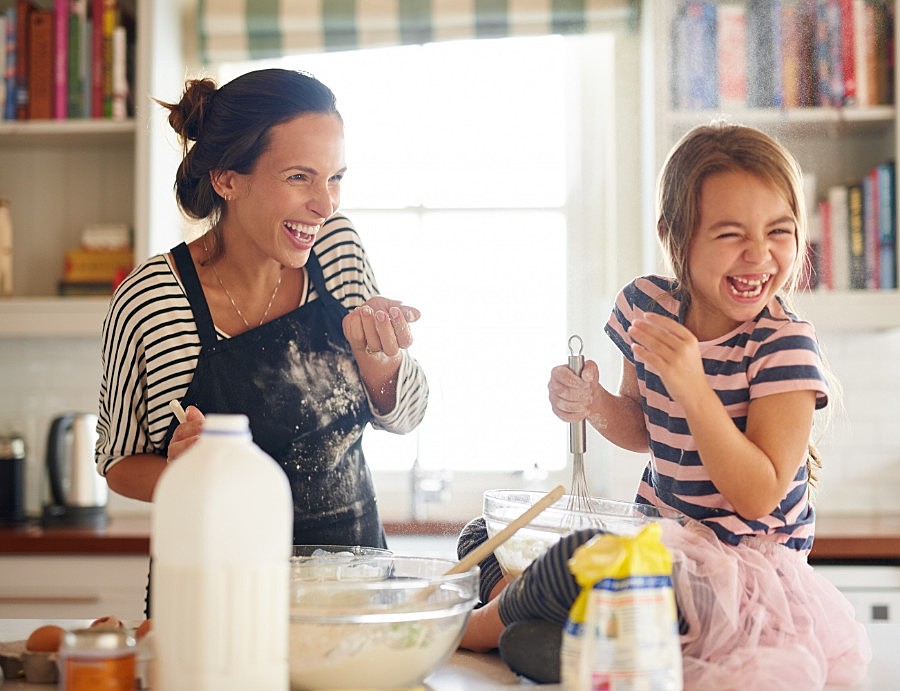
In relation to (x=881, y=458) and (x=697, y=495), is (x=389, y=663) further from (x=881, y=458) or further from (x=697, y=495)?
(x=881, y=458)

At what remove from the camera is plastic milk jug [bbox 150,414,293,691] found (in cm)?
76

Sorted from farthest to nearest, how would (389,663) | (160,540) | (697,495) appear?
(697,495) < (389,663) < (160,540)

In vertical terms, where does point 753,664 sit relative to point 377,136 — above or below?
below

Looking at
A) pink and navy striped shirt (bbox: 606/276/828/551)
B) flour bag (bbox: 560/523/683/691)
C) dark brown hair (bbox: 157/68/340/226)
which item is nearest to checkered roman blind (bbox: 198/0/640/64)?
dark brown hair (bbox: 157/68/340/226)

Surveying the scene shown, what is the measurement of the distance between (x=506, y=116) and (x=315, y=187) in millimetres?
1567

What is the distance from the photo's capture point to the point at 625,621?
796 mm

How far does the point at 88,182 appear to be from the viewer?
2945 millimetres

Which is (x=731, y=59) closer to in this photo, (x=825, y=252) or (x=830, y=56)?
(x=830, y=56)

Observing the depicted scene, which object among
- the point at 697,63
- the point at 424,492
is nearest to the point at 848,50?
the point at 697,63

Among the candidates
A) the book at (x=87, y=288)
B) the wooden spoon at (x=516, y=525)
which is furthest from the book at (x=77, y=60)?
the wooden spoon at (x=516, y=525)

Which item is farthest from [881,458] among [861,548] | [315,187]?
[315,187]

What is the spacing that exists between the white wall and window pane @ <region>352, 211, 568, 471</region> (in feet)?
0.49

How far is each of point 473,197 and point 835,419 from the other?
3.87 ft

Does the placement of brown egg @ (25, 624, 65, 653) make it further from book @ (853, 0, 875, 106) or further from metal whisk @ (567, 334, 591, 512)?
book @ (853, 0, 875, 106)
